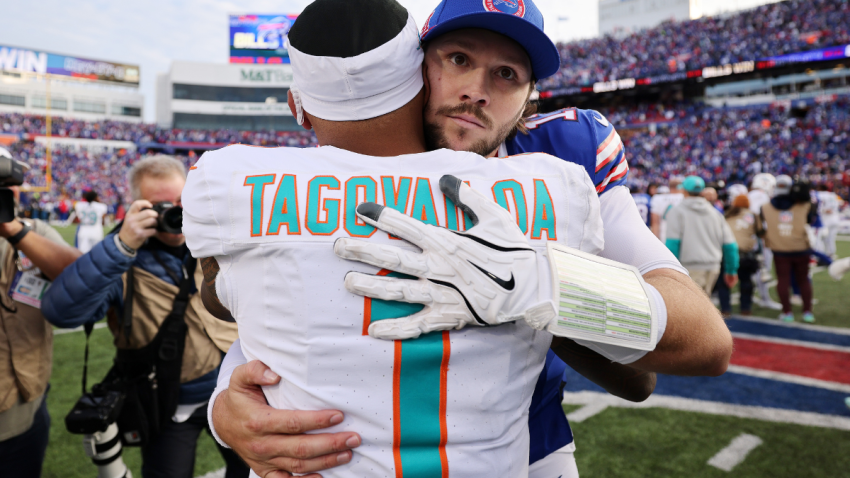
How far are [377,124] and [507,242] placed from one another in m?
0.40

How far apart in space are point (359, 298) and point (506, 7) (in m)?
0.97

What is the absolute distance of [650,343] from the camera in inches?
39.7

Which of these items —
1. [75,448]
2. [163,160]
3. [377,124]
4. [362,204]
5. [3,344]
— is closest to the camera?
[362,204]

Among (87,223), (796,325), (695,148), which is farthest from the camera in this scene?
(695,148)

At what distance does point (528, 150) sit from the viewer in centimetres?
154

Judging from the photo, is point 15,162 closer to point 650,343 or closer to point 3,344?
point 3,344

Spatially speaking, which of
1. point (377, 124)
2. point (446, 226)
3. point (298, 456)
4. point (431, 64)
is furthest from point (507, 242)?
point (431, 64)

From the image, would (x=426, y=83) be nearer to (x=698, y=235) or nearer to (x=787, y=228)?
(x=698, y=235)

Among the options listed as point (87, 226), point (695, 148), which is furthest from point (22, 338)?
point (695, 148)

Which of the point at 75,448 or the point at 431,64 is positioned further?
the point at 75,448

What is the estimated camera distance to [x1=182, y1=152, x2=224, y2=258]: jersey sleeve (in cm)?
97

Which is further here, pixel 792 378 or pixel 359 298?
pixel 792 378

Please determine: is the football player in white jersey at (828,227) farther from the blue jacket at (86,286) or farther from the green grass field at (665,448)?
the blue jacket at (86,286)

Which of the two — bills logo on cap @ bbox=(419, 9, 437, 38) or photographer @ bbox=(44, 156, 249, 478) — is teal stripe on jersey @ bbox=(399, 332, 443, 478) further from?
photographer @ bbox=(44, 156, 249, 478)
